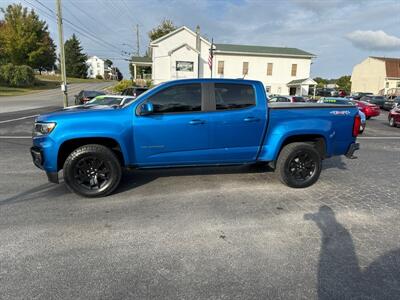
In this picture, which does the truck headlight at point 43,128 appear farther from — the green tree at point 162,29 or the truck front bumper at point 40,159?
the green tree at point 162,29

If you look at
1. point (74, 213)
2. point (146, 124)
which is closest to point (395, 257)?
point (146, 124)

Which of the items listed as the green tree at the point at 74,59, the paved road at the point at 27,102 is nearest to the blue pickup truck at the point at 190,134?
the paved road at the point at 27,102

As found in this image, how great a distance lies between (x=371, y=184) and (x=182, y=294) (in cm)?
482

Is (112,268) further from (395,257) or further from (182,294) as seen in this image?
(395,257)

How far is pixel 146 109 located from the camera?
4590 millimetres

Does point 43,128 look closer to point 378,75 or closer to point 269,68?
point 269,68

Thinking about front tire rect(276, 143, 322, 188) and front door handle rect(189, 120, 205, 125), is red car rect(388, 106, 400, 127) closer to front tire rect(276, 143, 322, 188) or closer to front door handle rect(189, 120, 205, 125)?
front tire rect(276, 143, 322, 188)

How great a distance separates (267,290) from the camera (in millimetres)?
2691

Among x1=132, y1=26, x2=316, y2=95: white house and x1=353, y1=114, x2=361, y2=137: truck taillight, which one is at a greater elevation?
x1=132, y1=26, x2=316, y2=95: white house

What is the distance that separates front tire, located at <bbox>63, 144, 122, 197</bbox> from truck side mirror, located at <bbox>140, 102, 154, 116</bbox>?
81 cm

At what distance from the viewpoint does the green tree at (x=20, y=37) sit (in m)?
58.2

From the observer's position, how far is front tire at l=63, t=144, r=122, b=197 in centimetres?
464

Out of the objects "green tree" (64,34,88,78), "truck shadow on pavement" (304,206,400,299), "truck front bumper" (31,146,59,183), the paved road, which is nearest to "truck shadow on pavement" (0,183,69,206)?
"truck front bumper" (31,146,59,183)

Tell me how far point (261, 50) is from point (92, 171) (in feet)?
133
